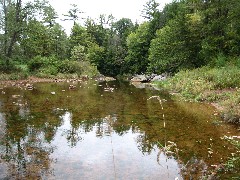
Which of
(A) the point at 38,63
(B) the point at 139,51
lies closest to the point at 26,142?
(A) the point at 38,63

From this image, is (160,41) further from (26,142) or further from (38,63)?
(26,142)

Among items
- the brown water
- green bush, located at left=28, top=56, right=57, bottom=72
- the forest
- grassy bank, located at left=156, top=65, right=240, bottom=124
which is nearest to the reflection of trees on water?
the brown water

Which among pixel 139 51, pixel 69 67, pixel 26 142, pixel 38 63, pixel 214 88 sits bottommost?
pixel 26 142

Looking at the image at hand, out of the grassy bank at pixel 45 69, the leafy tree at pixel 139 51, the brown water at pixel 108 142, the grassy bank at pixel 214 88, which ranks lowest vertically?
the brown water at pixel 108 142

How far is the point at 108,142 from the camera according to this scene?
8000 millimetres

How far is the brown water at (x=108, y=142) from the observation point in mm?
5770

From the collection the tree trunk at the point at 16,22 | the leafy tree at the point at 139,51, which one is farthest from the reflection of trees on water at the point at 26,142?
the leafy tree at the point at 139,51

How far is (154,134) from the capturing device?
344 inches

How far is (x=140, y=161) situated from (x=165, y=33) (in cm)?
2955

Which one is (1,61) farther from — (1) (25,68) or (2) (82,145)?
(2) (82,145)

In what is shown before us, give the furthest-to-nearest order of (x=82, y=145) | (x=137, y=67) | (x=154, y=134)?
(x=137, y=67)
(x=154, y=134)
(x=82, y=145)

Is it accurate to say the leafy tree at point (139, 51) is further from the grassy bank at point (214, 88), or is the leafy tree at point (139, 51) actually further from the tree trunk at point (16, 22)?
the grassy bank at point (214, 88)

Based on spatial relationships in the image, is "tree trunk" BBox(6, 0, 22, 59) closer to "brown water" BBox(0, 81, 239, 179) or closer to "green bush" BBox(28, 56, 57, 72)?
"green bush" BBox(28, 56, 57, 72)

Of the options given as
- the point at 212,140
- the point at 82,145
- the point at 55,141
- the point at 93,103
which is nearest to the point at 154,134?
the point at 212,140
